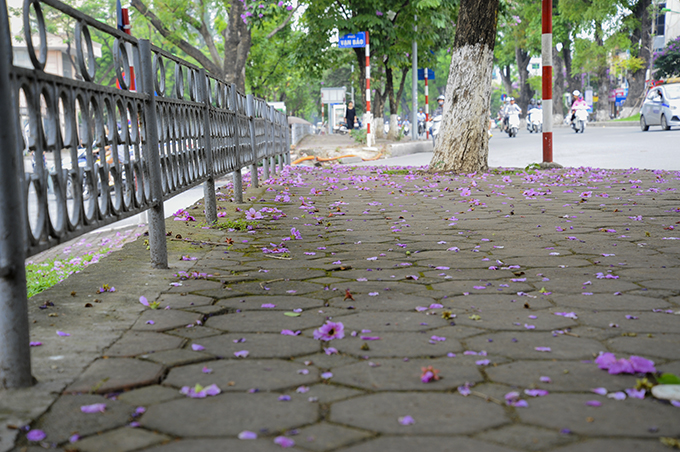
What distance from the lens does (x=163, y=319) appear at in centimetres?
289

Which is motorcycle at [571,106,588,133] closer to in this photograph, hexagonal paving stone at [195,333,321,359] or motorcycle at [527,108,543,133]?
motorcycle at [527,108,543,133]

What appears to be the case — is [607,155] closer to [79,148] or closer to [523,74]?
[79,148]

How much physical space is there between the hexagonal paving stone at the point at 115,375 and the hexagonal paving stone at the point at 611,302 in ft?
5.58

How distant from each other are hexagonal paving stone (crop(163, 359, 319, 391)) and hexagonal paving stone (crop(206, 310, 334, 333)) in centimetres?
39

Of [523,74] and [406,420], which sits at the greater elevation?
[523,74]

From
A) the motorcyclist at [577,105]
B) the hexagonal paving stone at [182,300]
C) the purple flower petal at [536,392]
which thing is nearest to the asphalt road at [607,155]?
the motorcyclist at [577,105]

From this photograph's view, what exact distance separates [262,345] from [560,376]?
39.5 inches

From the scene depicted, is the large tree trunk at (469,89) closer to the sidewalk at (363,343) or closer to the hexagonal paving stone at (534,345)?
the sidewalk at (363,343)

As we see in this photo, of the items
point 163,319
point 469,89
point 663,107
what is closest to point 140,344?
point 163,319

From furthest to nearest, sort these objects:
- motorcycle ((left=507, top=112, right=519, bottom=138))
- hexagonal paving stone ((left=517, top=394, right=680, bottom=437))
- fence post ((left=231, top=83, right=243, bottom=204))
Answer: motorcycle ((left=507, top=112, right=519, bottom=138)), fence post ((left=231, top=83, right=243, bottom=204)), hexagonal paving stone ((left=517, top=394, right=680, bottom=437))

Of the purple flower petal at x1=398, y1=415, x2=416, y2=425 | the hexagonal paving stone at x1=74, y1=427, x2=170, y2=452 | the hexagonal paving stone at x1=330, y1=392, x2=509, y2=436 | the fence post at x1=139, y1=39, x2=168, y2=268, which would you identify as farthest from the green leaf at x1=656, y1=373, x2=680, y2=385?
the fence post at x1=139, y1=39, x2=168, y2=268

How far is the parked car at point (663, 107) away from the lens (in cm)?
2181

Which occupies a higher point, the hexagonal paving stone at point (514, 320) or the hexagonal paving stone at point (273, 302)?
the hexagonal paving stone at point (273, 302)

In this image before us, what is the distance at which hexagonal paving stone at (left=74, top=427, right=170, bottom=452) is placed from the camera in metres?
1.73
